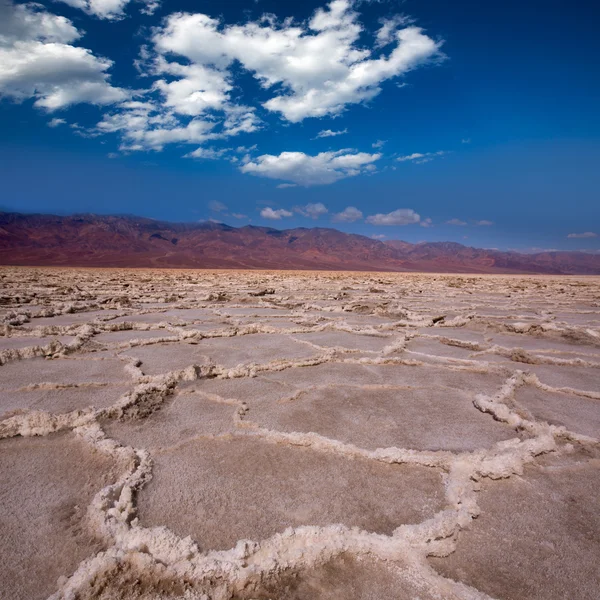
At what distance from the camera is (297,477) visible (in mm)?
1470

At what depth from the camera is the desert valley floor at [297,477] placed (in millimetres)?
1027

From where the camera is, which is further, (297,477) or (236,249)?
(236,249)

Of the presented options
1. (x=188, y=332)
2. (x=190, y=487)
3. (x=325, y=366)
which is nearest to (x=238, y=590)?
(x=190, y=487)

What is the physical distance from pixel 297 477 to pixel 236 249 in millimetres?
90159

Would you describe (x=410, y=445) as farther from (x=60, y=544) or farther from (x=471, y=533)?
(x=60, y=544)

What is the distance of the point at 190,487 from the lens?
1.40m

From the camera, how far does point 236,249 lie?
294ft

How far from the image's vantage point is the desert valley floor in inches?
40.4

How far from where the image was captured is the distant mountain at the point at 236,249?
232 feet

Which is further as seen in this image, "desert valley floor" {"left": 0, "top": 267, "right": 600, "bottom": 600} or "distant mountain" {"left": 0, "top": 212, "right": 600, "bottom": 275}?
"distant mountain" {"left": 0, "top": 212, "right": 600, "bottom": 275}

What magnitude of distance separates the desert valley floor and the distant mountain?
58.1 meters

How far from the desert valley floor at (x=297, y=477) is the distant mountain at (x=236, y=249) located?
58.1 metres

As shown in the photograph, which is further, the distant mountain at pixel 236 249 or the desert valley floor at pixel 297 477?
the distant mountain at pixel 236 249

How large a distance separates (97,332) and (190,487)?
Answer: 3275mm
